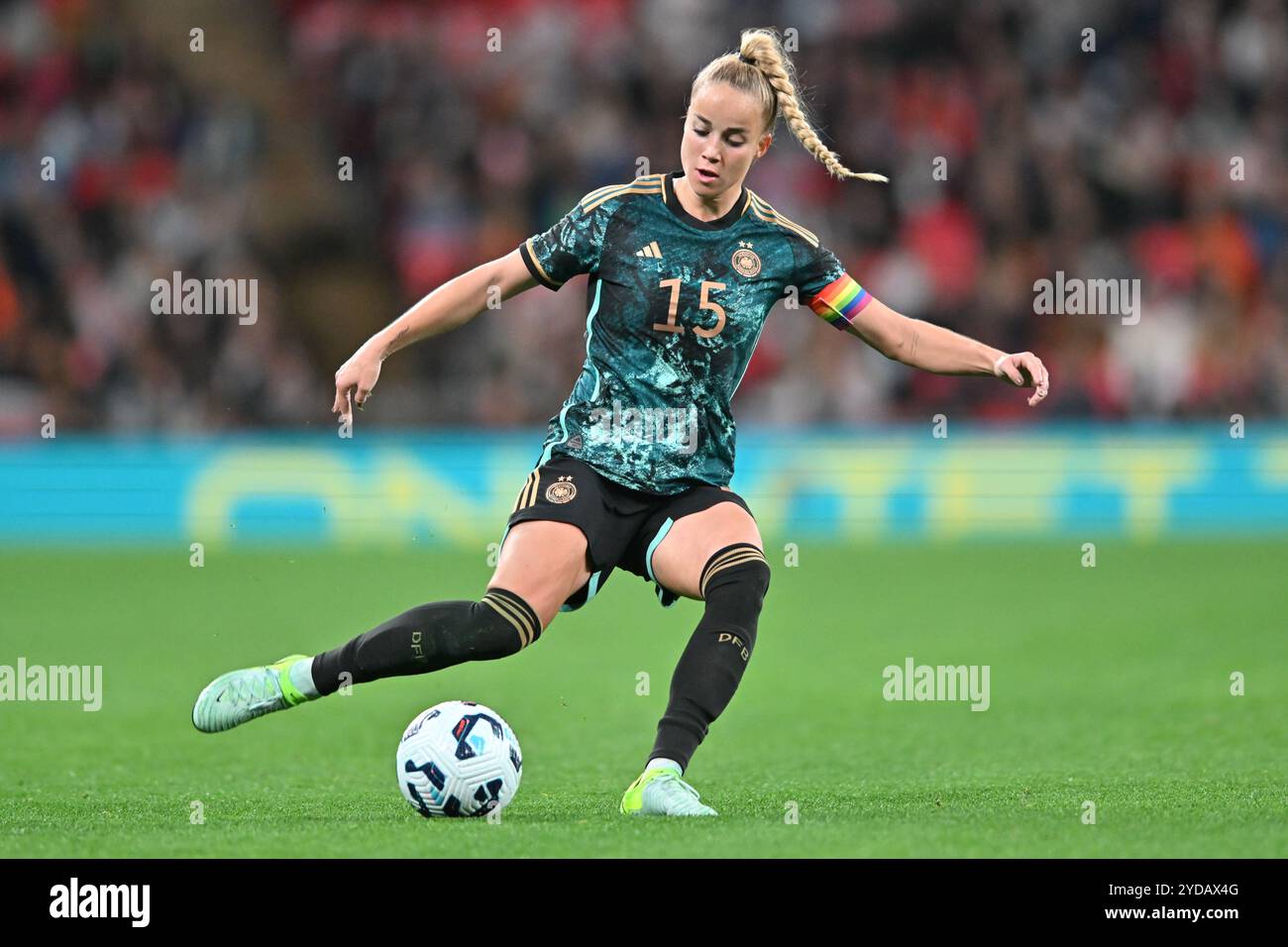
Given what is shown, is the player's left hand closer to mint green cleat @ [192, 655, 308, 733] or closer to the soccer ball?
the soccer ball

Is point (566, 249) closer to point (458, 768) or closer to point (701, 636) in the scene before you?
point (701, 636)

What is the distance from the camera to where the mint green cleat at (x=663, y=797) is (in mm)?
5316

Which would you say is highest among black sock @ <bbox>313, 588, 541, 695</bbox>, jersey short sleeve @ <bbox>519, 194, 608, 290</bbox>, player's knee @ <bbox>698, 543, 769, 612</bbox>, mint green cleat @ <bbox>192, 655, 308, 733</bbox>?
jersey short sleeve @ <bbox>519, 194, 608, 290</bbox>

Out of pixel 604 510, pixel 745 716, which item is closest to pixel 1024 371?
pixel 604 510

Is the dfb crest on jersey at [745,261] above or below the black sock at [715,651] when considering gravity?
above

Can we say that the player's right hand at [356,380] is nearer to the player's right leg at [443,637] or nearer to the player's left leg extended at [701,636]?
the player's right leg at [443,637]

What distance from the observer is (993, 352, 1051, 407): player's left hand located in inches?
218

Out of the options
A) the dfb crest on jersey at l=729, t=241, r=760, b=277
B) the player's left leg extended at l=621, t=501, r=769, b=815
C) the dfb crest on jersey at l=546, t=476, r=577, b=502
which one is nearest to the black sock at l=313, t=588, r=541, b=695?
the dfb crest on jersey at l=546, t=476, r=577, b=502

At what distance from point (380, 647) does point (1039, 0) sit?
1529cm

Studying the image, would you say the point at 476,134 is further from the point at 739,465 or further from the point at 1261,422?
the point at 1261,422

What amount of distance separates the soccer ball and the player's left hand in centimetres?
186

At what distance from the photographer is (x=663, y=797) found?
209 inches

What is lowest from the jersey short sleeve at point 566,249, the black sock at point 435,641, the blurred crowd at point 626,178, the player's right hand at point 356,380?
the black sock at point 435,641

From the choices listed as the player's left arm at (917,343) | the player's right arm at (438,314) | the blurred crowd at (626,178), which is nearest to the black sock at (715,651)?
the player's left arm at (917,343)
